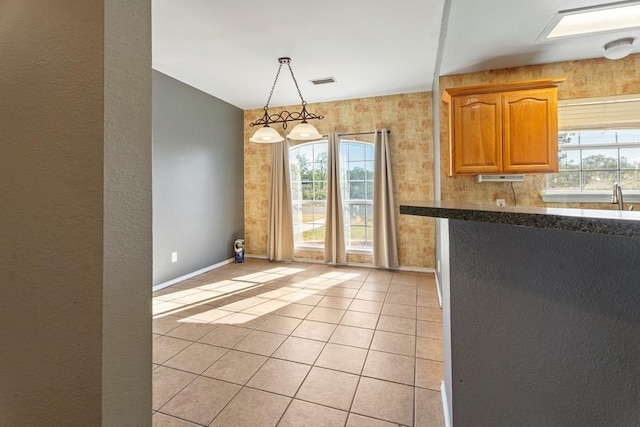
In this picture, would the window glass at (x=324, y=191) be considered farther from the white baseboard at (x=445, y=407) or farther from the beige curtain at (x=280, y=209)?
the white baseboard at (x=445, y=407)

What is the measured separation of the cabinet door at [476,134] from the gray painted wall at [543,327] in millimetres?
1997

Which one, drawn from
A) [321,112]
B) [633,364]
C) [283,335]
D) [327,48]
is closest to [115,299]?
[633,364]

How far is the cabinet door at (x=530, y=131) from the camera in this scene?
2.71 metres

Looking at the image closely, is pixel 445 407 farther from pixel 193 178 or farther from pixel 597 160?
pixel 193 178

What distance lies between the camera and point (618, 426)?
0.97 meters

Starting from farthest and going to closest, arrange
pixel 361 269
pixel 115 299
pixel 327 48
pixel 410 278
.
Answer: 1. pixel 361 269
2. pixel 410 278
3. pixel 327 48
4. pixel 115 299

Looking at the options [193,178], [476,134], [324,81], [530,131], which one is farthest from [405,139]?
[193,178]

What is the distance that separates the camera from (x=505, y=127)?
2.81 m

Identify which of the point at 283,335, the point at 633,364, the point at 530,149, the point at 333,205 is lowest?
the point at 283,335

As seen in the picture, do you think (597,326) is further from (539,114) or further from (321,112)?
(321,112)

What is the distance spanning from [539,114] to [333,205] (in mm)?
2894

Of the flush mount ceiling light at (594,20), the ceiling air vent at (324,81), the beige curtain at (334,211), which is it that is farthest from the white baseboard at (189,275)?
the flush mount ceiling light at (594,20)

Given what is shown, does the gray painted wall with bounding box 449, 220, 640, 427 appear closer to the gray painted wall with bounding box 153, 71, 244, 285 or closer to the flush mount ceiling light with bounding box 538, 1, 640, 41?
the flush mount ceiling light with bounding box 538, 1, 640, 41

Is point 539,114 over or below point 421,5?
below
